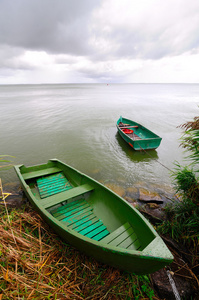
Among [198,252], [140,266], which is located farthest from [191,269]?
[140,266]

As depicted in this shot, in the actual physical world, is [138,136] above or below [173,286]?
above

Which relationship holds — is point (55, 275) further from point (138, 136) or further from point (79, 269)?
point (138, 136)

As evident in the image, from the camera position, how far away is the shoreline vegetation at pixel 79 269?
83.0 inches

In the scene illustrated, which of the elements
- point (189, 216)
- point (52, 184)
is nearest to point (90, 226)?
point (52, 184)

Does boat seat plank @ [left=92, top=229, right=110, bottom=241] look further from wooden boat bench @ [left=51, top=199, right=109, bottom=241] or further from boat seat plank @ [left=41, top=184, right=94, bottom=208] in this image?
boat seat plank @ [left=41, top=184, right=94, bottom=208]

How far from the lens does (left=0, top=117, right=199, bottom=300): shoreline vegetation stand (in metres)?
2.11

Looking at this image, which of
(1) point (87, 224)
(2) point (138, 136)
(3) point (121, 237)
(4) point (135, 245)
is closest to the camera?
(4) point (135, 245)

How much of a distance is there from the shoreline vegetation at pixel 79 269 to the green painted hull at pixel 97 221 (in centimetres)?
35

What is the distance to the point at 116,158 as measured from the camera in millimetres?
10039

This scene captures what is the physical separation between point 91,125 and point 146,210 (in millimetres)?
14129

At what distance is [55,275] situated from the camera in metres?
2.52

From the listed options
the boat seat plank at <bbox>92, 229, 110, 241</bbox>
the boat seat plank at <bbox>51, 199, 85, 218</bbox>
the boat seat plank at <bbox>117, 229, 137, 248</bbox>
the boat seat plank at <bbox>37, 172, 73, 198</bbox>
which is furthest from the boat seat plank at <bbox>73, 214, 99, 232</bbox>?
the boat seat plank at <bbox>37, 172, 73, 198</bbox>

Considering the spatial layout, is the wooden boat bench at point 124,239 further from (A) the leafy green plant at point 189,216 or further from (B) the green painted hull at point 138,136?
(B) the green painted hull at point 138,136

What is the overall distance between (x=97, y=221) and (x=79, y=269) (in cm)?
123
